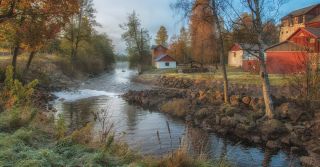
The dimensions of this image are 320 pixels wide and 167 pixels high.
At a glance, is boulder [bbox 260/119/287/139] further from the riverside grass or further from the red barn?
the red barn

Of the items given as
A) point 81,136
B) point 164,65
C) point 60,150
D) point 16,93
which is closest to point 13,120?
point 81,136

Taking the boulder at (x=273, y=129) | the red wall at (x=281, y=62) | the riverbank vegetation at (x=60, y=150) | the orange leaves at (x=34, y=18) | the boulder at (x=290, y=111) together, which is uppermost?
the orange leaves at (x=34, y=18)

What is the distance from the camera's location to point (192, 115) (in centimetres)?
2012

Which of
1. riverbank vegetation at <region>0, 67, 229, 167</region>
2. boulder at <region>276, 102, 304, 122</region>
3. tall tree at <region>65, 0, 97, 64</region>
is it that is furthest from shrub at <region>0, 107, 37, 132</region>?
tall tree at <region>65, 0, 97, 64</region>

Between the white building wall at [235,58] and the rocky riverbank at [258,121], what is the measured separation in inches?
1091

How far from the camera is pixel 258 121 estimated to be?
16.4m

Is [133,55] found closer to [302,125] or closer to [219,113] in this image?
[219,113]

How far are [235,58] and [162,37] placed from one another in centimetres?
4091

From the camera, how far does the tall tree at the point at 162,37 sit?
3612 inches

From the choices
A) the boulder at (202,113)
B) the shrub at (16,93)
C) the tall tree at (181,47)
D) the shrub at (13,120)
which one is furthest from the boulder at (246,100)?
the tall tree at (181,47)

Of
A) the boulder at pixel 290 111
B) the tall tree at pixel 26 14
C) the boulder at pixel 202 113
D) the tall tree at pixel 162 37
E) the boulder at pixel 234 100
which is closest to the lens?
the tall tree at pixel 26 14

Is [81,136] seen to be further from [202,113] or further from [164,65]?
[164,65]

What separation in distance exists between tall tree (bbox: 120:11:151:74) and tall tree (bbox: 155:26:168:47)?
2400 cm

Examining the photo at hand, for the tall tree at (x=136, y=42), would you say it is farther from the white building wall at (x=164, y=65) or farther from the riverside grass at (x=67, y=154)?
the riverside grass at (x=67, y=154)
